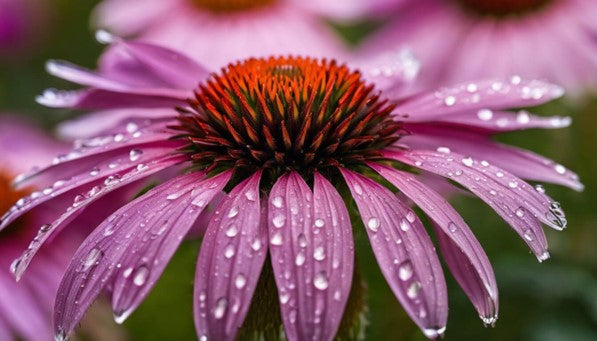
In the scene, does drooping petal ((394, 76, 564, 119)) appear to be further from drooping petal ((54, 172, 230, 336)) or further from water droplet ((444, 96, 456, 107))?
drooping petal ((54, 172, 230, 336))

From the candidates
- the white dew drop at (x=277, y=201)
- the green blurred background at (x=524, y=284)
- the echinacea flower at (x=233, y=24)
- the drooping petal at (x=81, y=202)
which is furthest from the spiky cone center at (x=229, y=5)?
the white dew drop at (x=277, y=201)

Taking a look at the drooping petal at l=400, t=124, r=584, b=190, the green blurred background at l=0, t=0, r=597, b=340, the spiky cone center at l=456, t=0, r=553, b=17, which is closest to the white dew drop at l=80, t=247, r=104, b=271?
the drooping petal at l=400, t=124, r=584, b=190

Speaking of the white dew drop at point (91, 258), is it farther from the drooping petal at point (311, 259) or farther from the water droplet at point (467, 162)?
the water droplet at point (467, 162)

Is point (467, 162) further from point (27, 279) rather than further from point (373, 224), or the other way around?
point (27, 279)

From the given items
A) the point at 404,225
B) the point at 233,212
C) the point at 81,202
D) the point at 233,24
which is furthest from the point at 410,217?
the point at 233,24

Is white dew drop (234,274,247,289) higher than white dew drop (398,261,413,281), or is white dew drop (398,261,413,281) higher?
white dew drop (234,274,247,289)

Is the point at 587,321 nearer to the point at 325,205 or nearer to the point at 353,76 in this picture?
the point at 353,76
